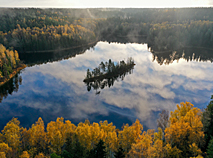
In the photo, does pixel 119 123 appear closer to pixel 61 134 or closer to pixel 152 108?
pixel 152 108

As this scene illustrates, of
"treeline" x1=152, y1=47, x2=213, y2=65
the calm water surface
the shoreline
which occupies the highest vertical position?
"treeline" x1=152, y1=47, x2=213, y2=65

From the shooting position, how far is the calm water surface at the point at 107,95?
5791 cm

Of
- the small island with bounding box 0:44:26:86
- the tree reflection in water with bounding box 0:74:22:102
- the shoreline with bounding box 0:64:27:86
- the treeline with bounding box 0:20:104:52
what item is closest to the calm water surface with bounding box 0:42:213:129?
the tree reflection in water with bounding box 0:74:22:102

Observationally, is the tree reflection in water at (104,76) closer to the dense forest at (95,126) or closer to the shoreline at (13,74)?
the dense forest at (95,126)

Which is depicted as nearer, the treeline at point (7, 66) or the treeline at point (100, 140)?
the treeline at point (100, 140)

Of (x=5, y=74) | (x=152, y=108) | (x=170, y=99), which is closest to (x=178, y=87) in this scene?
(x=170, y=99)

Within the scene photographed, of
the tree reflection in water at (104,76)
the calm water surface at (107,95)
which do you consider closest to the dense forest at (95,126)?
the tree reflection in water at (104,76)

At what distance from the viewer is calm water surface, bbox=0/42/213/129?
57906mm

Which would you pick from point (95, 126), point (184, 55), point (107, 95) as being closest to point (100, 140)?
point (95, 126)

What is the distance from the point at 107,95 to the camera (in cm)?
7119

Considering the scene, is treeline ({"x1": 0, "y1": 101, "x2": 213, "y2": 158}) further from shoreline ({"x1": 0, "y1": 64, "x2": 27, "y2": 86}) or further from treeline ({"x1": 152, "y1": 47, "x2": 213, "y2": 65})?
treeline ({"x1": 152, "y1": 47, "x2": 213, "y2": 65})

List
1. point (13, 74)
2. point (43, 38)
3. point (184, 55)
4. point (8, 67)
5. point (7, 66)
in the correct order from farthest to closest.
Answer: point (43, 38)
point (184, 55)
point (13, 74)
point (7, 66)
point (8, 67)

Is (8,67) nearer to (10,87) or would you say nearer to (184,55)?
(10,87)

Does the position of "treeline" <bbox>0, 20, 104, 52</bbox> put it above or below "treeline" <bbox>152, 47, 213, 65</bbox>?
above
